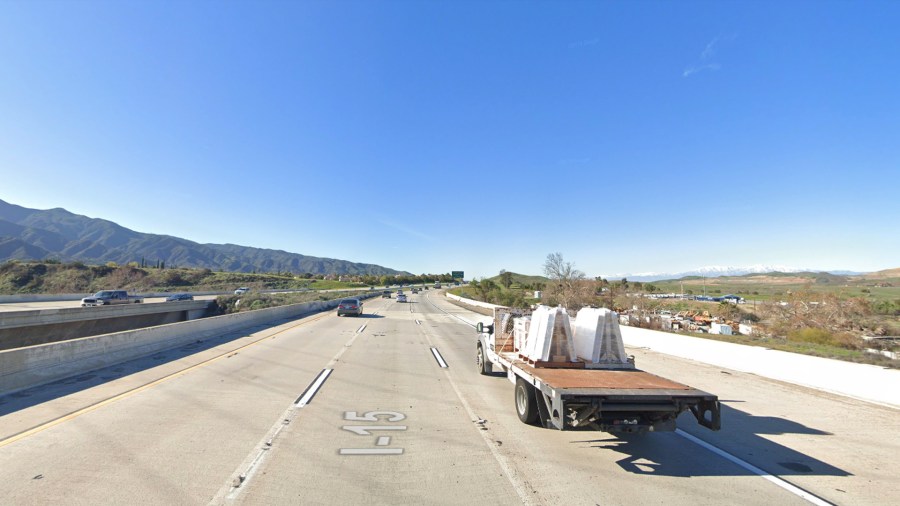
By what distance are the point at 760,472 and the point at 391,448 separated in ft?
15.4

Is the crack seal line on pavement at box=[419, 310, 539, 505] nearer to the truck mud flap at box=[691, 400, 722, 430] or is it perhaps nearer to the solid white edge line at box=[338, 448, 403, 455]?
the solid white edge line at box=[338, 448, 403, 455]

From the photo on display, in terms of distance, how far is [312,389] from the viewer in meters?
9.34

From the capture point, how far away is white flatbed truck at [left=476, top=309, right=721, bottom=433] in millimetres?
5395

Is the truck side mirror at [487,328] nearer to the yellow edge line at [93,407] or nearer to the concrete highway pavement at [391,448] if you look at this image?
the concrete highway pavement at [391,448]

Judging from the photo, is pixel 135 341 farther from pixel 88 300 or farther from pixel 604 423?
pixel 88 300

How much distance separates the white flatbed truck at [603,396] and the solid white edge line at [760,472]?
0.50 m

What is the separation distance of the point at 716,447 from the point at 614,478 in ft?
7.20

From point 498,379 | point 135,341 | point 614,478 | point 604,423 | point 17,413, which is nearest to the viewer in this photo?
point 614,478

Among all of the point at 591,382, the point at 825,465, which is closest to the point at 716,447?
the point at 825,465

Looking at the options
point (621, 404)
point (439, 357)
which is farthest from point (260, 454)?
point (439, 357)

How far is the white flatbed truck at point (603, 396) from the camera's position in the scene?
5395 millimetres

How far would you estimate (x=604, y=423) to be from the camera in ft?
17.9

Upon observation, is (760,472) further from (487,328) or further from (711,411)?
(487,328)

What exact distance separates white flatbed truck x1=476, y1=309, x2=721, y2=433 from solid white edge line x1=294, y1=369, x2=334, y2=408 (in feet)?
13.3
